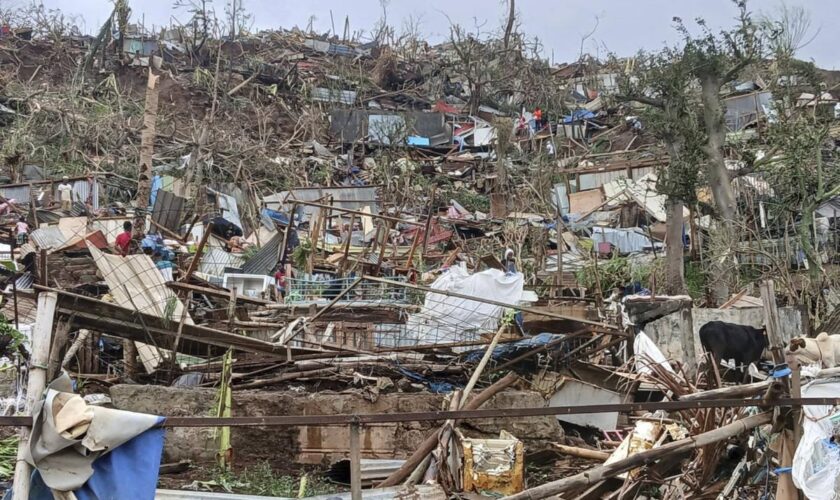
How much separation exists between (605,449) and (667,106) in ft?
31.1

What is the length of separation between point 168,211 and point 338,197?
547cm

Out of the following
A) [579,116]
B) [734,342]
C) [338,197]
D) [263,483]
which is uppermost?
[579,116]

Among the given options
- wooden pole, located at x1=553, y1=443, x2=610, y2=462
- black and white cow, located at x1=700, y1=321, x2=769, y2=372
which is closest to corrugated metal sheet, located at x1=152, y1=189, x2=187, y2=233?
black and white cow, located at x1=700, y1=321, x2=769, y2=372

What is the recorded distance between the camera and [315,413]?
748 centimetres

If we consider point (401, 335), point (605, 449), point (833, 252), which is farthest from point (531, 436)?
point (833, 252)

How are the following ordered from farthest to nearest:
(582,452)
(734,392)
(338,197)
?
1. (338,197)
2. (582,452)
3. (734,392)

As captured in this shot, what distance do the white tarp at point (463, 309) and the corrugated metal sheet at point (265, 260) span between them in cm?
476

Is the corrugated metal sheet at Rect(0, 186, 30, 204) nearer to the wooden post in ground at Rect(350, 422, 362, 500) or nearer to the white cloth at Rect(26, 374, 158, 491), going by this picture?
the white cloth at Rect(26, 374, 158, 491)

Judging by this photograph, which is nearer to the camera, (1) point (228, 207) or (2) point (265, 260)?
(2) point (265, 260)

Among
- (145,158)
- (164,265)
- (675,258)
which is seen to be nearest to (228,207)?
(145,158)

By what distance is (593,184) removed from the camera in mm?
22875

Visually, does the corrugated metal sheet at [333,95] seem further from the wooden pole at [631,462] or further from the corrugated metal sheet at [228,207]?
the wooden pole at [631,462]

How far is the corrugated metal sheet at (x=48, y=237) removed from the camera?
13259 mm

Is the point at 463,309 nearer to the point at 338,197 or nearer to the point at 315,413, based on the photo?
the point at 315,413
